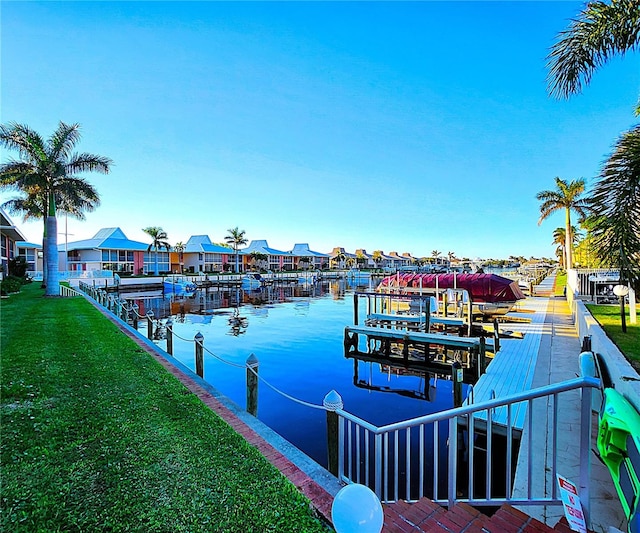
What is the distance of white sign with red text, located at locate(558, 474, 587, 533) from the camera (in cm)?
229

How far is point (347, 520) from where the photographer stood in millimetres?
1650

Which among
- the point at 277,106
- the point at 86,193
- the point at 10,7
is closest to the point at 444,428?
the point at 10,7

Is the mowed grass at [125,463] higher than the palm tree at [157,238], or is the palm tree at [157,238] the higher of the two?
the palm tree at [157,238]

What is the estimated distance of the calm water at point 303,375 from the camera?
8336 millimetres

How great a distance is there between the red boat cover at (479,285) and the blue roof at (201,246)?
5352cm

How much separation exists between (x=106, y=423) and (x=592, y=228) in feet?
26.3

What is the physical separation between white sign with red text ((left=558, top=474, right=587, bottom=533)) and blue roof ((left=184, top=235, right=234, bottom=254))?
6707 cm

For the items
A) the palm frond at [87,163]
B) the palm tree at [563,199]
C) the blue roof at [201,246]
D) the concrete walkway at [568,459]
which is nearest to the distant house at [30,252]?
the blue roof at [201,246]

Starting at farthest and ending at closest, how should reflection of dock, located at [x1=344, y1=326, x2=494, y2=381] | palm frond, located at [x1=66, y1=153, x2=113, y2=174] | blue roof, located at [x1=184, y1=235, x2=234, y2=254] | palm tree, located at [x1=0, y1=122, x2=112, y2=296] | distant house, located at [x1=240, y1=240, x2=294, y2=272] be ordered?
1. distant house, located at [x1=240, y1=240, x2=294, y2=272]
2. blue roof, located at [x1=184, y1=235, x2=234, y2=254]
3. palm frond, located at [x1=66, y1=153, x2=113, y2=174]
4. palm tree, located at [x1=0, y1=122, x2=112, y2=296]
5. reflection of dock, located at [x1=344, y1=326, x2=494, y2=381]

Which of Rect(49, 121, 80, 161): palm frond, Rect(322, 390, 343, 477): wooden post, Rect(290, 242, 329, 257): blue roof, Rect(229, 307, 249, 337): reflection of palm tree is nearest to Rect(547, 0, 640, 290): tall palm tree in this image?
Rect(322, 390, 343, 477): wooden post

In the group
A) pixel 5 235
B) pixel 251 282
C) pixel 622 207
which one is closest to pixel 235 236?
pixel 251 282

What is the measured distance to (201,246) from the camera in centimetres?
6706

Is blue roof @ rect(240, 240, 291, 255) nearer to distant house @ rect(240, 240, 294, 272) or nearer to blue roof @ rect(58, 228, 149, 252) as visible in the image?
distant house @ rect(240, 240, 294, 272)

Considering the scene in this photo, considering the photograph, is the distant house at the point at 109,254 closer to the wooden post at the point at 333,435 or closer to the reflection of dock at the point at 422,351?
the reflection of dock at the point at 422,351
